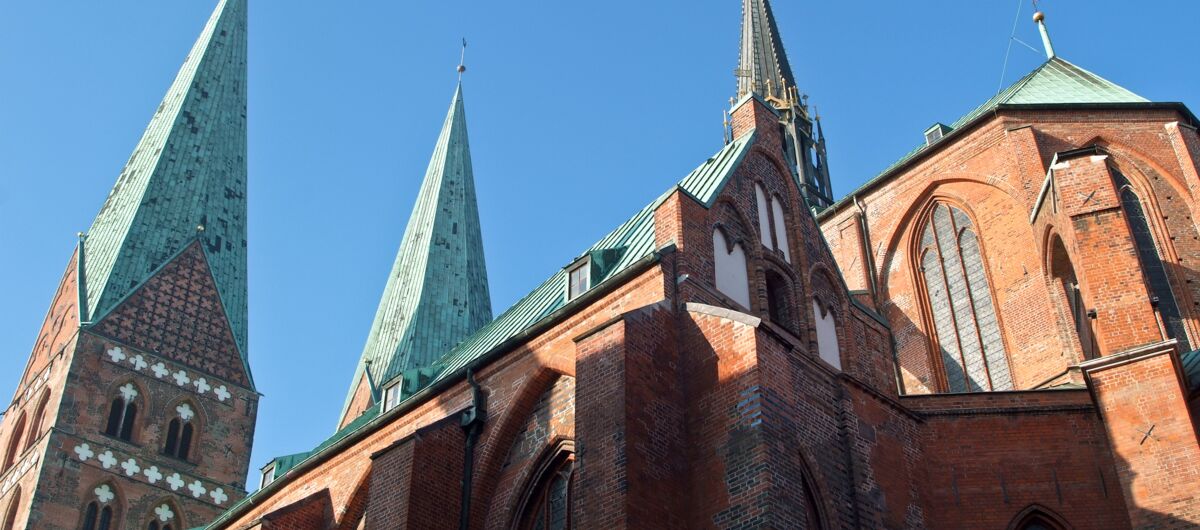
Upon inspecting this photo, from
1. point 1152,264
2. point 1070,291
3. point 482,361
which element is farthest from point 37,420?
point 1152,264

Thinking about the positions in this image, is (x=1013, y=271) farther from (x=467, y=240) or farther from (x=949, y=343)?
(x=467, y=240)

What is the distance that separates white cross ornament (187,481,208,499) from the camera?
34031mm

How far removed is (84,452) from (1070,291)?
81.0ft

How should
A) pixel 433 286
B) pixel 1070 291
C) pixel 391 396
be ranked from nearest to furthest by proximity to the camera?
pixel 1070 291, pixel 391 396, pixel 433 286

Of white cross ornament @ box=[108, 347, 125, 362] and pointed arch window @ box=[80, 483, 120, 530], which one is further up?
white cross ornament @ box=[108, 347, 125, 362]

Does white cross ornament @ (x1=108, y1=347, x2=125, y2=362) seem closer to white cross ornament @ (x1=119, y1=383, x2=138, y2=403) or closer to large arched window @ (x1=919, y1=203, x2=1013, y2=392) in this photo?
white cross ornament @ (x1=119, y1=383, x2=138, y2=403)

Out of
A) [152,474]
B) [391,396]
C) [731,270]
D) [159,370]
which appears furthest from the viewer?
[159,370]

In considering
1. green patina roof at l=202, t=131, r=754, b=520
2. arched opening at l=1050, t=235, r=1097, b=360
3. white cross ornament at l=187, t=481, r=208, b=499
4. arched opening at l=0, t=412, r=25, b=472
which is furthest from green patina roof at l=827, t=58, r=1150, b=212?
arched opening at l=0, t=412, r=25, b=472

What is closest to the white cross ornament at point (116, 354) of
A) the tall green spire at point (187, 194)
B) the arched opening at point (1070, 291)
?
the tall green spire at point (187, 194)

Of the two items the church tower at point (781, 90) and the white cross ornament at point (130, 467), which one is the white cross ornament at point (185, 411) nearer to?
the white cross ornament at point (130, 467)

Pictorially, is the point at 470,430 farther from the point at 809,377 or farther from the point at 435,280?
the point at 435,280

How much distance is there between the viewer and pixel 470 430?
17.8 meters

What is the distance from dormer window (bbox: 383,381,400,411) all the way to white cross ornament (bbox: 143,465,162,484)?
44.2 ft

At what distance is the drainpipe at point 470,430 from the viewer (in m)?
16.9
